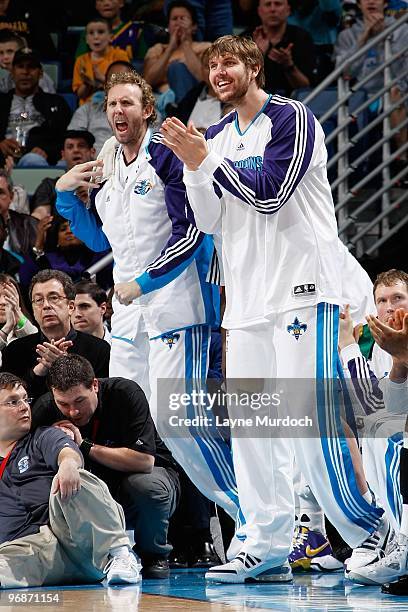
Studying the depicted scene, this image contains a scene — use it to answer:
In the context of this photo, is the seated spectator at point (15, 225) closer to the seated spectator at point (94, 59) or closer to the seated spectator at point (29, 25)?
the seated spectator at point (94, 59)

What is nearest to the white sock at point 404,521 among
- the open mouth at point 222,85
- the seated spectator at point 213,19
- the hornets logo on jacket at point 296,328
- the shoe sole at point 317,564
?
the hornets logo on jacket at point 296,328

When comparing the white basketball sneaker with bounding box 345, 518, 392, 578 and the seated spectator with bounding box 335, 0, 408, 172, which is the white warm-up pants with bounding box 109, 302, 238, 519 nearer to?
the white basketball sneaker with bounding box 345, 518, 392, 578

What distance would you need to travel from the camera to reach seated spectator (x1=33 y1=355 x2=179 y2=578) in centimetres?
530

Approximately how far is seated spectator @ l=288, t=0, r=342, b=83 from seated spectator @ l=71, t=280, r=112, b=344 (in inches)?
181

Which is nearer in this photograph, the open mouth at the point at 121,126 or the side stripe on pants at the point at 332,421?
the side stripe on pants at the point at 332,421

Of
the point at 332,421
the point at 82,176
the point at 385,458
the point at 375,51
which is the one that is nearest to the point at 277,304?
the point at 332,421

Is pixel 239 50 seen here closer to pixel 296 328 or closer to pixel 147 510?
pixel 296 328

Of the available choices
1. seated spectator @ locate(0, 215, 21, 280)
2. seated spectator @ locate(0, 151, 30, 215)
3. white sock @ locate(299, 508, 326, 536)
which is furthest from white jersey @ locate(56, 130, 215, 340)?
seated spectator @ locate(0, 151, 30, 215)

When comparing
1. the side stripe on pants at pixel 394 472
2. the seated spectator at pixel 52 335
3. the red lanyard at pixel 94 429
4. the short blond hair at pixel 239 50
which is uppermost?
the short blond hair at pixel 239 50

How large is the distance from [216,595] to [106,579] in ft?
2.63

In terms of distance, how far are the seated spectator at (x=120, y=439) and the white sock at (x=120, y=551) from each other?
342mm

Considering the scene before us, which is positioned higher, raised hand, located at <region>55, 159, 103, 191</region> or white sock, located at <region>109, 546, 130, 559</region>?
raised hand, located at <region>55, 159, 103, 191</region>

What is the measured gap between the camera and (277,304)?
4801 mm

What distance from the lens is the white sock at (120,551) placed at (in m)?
4.94
